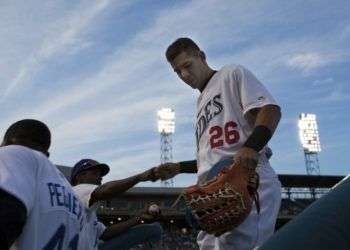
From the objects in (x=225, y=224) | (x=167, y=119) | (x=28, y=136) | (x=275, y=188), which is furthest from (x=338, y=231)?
(x=167, y=119)

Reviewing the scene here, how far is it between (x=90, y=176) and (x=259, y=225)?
83.6 inches

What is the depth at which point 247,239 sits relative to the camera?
91.8 inches

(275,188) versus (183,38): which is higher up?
(183,38)

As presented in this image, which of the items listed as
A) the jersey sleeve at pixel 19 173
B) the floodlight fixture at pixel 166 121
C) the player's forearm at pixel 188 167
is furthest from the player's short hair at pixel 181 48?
the floodlight fixture at pixel 166 121

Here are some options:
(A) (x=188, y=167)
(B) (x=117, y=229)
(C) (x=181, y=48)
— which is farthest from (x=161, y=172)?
(B) (x=117, y=229)

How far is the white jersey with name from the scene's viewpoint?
248cm

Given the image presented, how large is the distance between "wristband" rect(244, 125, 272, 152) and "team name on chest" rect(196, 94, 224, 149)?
0.41 metres

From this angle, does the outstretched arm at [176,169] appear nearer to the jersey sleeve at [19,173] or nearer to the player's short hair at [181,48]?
the player's short hair at [181,48]

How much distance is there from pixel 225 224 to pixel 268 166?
43 cm

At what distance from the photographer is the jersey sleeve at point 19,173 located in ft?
6.02

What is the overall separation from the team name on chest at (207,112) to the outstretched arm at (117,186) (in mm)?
524

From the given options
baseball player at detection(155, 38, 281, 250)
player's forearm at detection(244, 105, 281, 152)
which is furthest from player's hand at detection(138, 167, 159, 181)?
player's forearm at detection(244, 105, 281, 152)

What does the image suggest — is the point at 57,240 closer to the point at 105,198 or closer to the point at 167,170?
the point at 167,170

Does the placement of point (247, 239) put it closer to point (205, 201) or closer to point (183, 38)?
point (205, 201)
